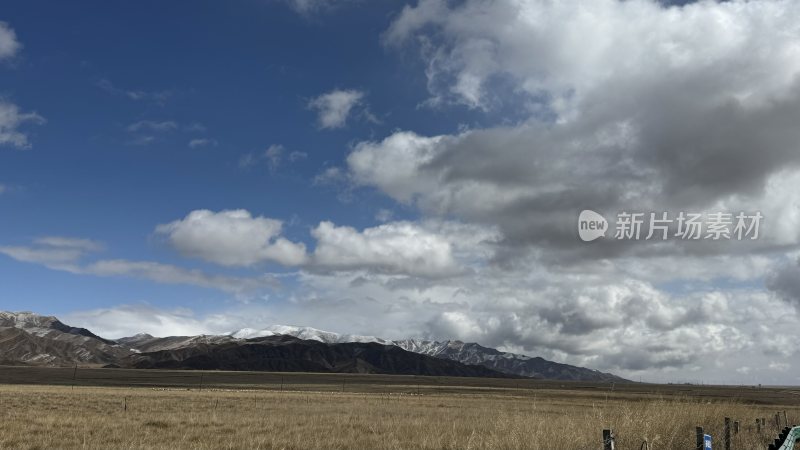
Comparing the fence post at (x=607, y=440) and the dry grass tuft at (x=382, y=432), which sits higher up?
the fence post at (x=607, y=440)

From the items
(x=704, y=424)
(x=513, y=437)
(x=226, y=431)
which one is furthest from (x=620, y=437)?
(x=226, y=431)

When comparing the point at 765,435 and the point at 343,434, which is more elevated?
the point at 765,435

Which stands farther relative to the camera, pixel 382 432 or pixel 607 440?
pixel 382 432

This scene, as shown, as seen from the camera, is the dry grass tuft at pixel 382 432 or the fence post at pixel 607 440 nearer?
the fence post at pixel 607 440

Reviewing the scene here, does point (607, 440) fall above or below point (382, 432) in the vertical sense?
above

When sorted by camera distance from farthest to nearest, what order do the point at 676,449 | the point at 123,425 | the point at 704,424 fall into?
the point at 123,425 → the point at 704,424 → the point at 676,449

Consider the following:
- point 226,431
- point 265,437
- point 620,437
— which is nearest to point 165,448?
point 265,437

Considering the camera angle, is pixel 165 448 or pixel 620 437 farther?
pixel 165 448

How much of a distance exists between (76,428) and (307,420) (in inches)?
423

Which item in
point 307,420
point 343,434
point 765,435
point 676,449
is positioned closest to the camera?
point 676,449

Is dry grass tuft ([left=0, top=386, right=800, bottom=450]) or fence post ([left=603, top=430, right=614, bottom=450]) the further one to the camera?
dry grass tuft ([left=0, top=386, right=800, bottom=450])

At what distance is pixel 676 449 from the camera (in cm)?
1452

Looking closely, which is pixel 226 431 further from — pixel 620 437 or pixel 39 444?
pixel 620 437

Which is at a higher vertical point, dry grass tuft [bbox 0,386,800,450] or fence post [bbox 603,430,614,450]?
fence post [bbox 603,430,614,450]
